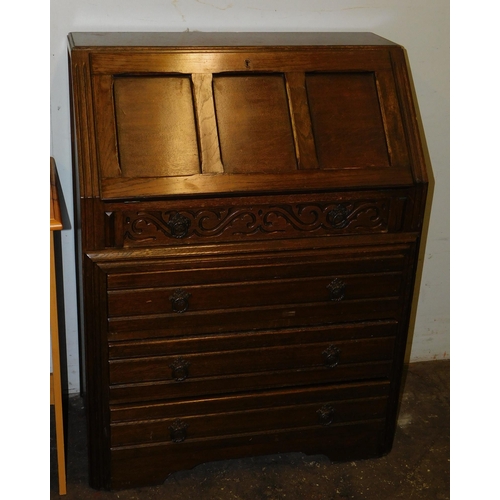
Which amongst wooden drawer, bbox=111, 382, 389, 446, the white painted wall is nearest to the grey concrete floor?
wooden drawer, bbox=111, 382, 389, 446

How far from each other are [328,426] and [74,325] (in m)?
1.24

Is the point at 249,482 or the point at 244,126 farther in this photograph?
the point at 249,482

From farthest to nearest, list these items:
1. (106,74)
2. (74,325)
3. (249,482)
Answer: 1. (74,325)
2. (249,482)
3. (106,74)

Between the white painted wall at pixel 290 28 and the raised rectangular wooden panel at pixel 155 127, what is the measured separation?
491mm

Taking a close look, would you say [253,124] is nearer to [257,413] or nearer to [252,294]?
[252,294]

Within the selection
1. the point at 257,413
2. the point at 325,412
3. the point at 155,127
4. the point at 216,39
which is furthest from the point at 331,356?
the point at 216,39

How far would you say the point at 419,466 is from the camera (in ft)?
9.95

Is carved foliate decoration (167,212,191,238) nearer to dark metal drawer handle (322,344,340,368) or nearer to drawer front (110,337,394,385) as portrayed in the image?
drawer front (110,337,394,385)

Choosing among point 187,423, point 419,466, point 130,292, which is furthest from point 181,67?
point 419,466

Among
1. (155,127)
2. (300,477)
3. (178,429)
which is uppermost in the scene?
(155,127)

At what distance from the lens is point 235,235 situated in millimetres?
2566

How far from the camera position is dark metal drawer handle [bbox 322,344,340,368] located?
2.81 m

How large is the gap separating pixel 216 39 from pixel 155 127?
20.0 inches
